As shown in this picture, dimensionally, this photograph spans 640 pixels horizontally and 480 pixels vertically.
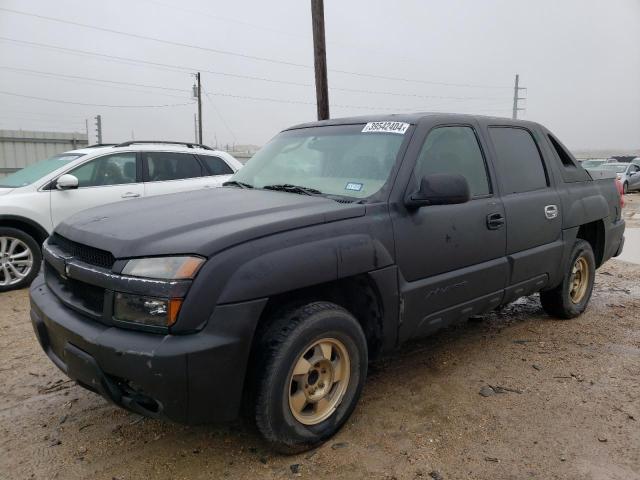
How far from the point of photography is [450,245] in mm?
3293

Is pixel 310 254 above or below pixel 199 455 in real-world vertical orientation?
above

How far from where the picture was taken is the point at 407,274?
304 centimetres

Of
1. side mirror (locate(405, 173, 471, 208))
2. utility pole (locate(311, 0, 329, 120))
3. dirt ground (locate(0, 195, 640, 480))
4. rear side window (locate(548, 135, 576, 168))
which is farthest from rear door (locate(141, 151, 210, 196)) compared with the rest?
utility pole (locate(311, 0, 329, 120))

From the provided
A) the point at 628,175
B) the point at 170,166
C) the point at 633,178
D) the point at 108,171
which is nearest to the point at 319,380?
the point at 108,171

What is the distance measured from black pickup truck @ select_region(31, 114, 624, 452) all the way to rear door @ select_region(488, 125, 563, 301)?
0.06 ft

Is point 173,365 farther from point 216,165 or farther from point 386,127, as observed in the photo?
point 216,165

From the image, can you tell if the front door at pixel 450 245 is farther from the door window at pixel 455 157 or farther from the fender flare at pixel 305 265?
the fender flare at pixel 305 265

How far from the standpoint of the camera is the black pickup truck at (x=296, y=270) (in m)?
2.26

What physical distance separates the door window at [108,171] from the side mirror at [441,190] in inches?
195

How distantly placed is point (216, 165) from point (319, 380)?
538 cm

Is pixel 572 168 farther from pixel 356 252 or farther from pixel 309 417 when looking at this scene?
pixel 309 417

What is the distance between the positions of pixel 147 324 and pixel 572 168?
4.17m

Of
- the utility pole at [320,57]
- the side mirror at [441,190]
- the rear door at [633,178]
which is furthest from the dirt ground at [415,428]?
the rear door at [633,178]

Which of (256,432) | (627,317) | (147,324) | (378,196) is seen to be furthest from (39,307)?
(627,317)
